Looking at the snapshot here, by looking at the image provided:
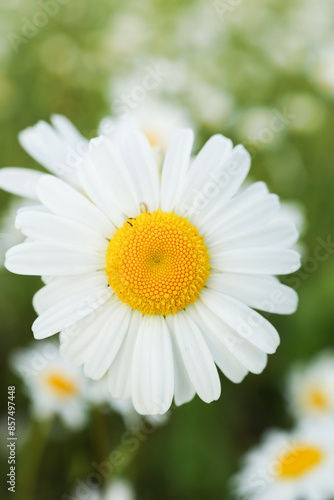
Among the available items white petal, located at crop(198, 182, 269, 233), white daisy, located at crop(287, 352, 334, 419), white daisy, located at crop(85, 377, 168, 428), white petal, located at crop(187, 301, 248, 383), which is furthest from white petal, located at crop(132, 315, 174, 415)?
white daisy, located at crop(287, 352, 334, 419)

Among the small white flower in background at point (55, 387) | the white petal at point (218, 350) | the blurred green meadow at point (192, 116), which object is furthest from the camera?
the blurred green meadow at point (192, 116)

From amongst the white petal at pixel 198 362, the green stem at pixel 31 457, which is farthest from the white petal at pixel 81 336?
the green stem at pixel 31 457

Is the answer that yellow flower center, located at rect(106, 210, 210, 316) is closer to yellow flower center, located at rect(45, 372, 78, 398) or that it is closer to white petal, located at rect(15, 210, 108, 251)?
white petal, located at rect(15, 210, 108, 251)

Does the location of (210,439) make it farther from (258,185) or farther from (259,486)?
(258,185)

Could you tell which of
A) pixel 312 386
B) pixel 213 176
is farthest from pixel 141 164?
pixel 312 386

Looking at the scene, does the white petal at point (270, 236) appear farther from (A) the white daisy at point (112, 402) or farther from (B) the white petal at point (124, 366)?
(A) the white daisy at point (112, 402)

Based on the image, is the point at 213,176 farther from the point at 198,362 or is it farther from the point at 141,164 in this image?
the point at 198,362

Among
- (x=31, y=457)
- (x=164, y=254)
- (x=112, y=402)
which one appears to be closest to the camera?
(x=164, y=254)
